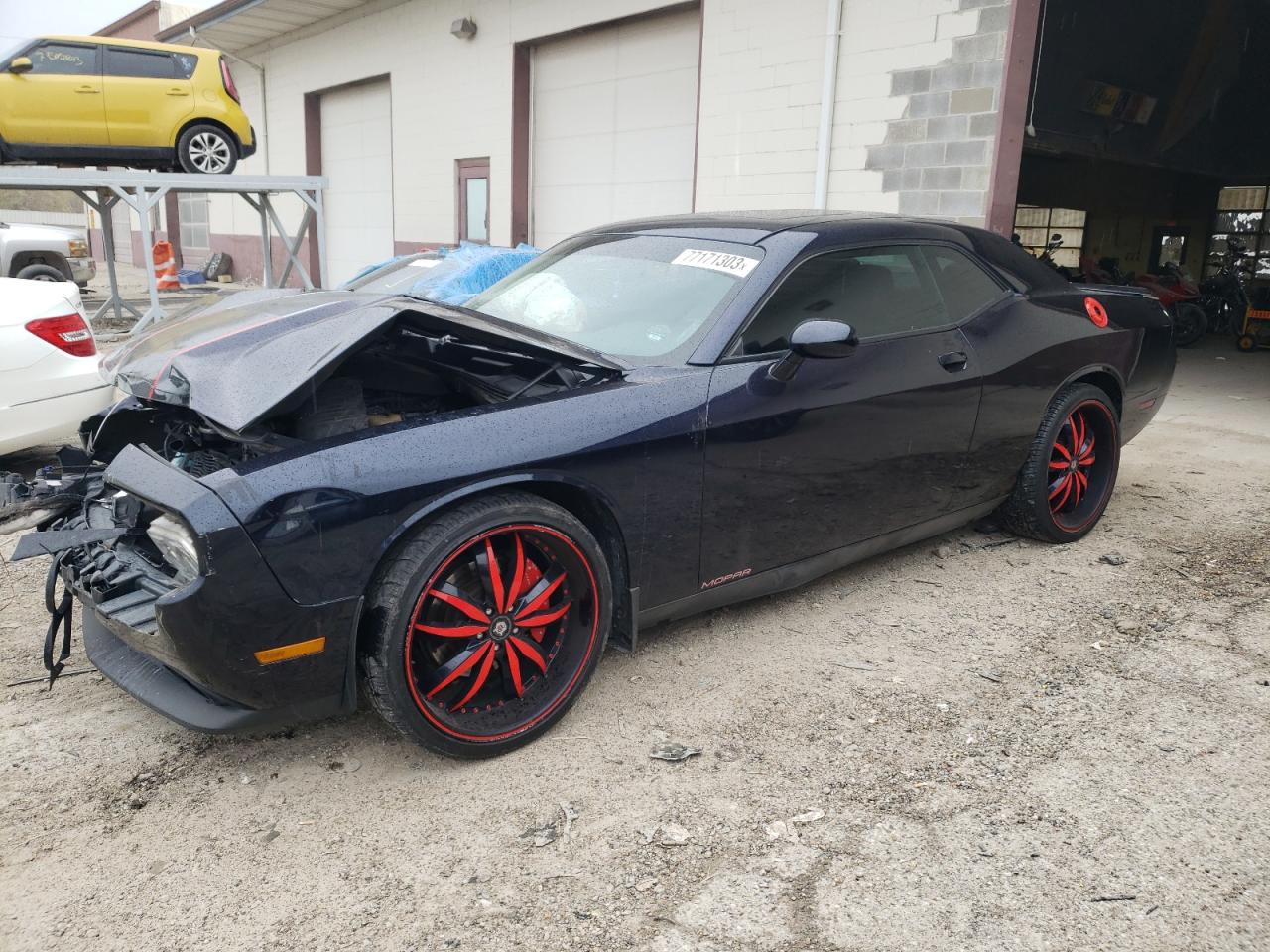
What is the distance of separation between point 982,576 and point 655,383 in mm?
2013

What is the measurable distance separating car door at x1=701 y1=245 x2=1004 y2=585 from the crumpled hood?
0.54m

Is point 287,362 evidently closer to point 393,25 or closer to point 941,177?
point 941,177

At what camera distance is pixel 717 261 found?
3.35 metres

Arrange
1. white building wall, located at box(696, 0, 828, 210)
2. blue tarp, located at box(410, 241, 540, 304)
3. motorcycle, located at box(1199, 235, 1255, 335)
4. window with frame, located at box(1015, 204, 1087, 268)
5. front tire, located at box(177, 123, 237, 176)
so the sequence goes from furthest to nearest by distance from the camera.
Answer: window with frame, located at box(1015, 204, 1087, 268)
motorcycle, located at box(1199, 235, 1255, 335)
front tire, located at box(177, 123, 237, 176)
white building wall, located at box(696, 0, 828, 210)
blue tarp, located at box(410, 241, 540, 304)

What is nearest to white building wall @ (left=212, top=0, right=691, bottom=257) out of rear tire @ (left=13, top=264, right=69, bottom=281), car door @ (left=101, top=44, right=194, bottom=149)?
car door @ (left=101, top=44, right=194, bottom=149)

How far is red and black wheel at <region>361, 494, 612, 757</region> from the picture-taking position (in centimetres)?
243

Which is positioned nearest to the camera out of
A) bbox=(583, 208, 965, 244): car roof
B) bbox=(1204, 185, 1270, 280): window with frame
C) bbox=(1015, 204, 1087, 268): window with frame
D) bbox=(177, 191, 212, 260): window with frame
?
bbox=(583, 208, 965, 244): car roof

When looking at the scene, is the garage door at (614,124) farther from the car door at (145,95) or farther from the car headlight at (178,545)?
the car headlight at (178,545)

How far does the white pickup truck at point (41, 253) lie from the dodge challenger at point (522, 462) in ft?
42.3

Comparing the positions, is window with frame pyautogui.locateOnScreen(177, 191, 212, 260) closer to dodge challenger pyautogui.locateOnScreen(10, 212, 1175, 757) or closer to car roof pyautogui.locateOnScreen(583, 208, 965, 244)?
car roof pyautogui.locateOnScreen(583, 208, 965, 244)

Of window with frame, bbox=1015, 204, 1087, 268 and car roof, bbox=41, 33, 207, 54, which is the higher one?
car roof, bbox=41, 33, 207, 54

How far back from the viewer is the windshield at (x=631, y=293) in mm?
3201

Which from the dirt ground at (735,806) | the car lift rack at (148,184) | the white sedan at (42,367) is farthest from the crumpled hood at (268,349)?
the car lift rack at (148,184)

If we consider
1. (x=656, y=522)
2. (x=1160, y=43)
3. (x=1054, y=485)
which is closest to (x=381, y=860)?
(x=656, y=522)
